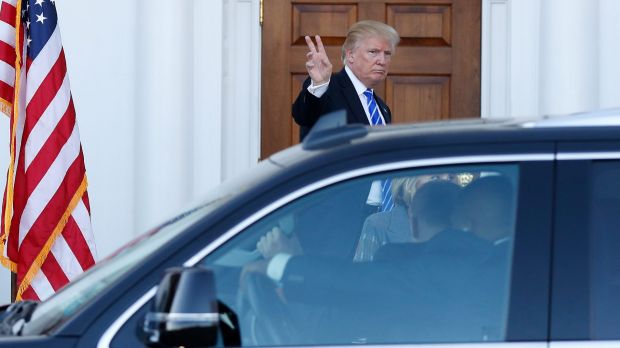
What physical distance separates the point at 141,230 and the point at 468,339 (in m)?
5.22

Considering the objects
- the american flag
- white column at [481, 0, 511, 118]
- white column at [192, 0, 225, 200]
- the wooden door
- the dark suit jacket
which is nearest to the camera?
the dark suit jacket

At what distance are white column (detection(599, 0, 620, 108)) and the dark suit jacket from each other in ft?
7.37

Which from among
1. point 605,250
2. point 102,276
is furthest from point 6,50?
point 605,250

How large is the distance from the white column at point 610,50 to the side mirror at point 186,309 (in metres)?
5.45

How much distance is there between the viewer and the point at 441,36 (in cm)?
873

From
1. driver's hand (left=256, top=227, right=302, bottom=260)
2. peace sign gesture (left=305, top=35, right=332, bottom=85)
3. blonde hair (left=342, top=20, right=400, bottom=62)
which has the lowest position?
driver's hand (left=256, top=227, right=302, bottom=260)

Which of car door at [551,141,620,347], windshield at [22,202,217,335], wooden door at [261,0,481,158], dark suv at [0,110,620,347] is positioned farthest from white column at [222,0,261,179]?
car door at [551,141,620,347]

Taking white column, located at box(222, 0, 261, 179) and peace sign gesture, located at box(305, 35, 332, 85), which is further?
white column, located at box(222, 0, 261, 179)

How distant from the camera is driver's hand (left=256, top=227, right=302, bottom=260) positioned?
330 centimetres

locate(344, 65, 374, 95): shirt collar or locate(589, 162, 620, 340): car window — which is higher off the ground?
locate(344, 65, 374, 95): shirt collar

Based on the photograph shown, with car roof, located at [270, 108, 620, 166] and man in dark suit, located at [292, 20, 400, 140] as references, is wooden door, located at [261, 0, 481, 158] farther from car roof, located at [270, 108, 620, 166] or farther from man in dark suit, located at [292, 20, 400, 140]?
car roof, located at [270, 108, 620, 166]

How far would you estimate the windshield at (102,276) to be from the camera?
11.1 ft

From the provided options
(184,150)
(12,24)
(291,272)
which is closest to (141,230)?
(184,150)

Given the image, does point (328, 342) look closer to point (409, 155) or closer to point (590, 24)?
point (409, 155)
